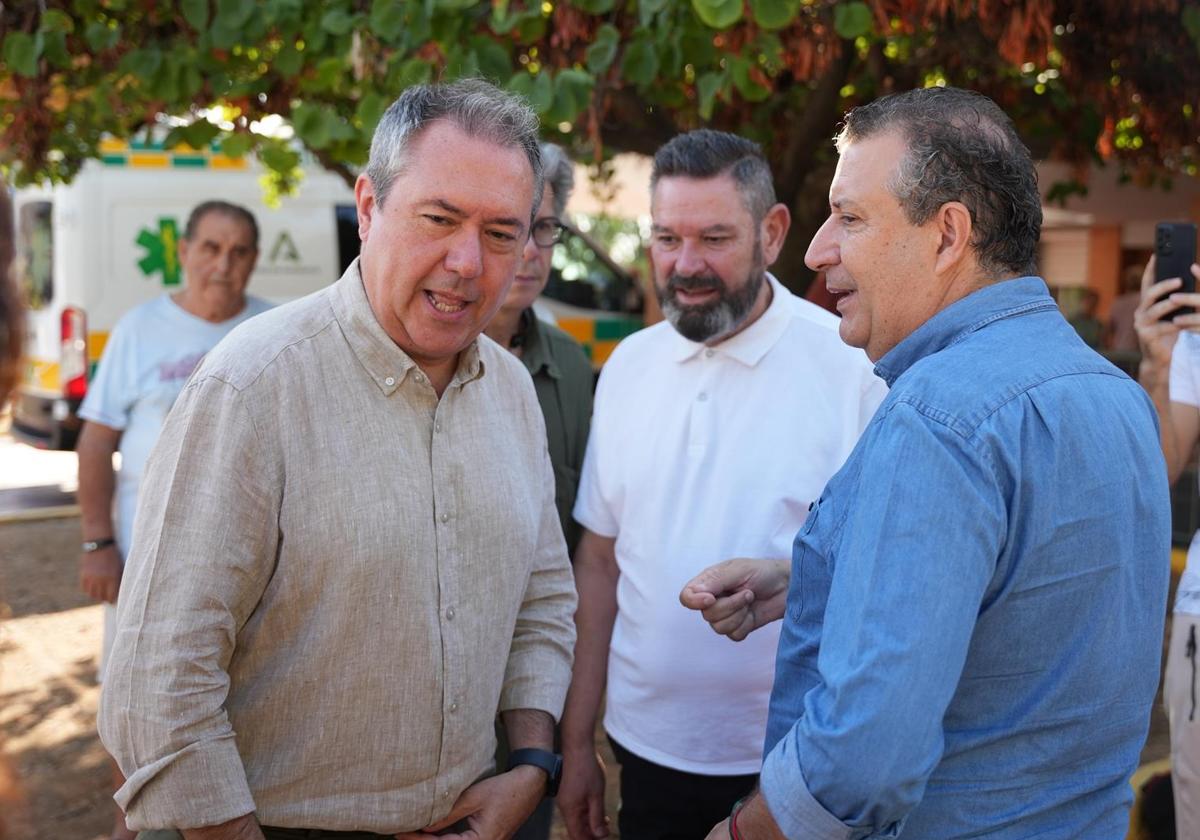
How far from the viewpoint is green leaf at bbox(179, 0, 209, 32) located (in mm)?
4410

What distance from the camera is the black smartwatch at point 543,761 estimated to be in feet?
7.25

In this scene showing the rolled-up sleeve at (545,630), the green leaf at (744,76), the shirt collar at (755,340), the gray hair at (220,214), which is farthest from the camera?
the gray hair at (220,214)

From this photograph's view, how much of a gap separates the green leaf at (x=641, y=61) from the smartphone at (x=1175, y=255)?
1.77 metres

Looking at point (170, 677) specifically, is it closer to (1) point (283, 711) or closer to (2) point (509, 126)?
(1) point (283, 711)

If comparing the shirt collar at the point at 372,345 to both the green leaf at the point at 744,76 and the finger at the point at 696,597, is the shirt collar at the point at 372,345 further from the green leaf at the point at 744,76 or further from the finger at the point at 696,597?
the green leaf at the point at 744,76

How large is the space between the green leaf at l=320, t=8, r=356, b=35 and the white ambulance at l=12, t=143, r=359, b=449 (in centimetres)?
647

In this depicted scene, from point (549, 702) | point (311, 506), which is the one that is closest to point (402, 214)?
point (311, 506)

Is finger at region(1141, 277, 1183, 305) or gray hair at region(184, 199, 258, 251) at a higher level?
gray hair at region(184, 199, 258, 251)

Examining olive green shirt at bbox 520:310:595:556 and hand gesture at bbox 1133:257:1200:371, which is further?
olive green shirt at bbox 520:310:595:556

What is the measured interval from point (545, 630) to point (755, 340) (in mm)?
850

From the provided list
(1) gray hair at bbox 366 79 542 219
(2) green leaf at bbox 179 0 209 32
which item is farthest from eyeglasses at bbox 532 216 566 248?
(2) green leaf at bbox 179 0 209 32

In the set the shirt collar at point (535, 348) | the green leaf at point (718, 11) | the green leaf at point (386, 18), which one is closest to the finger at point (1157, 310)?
the green leaf at point (718, 11)

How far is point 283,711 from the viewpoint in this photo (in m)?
1.87

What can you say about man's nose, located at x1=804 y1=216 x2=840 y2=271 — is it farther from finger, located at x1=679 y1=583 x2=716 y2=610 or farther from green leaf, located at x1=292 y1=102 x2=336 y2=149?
green leaf, located at x1=292 y1=102 x2=336 y2=149
